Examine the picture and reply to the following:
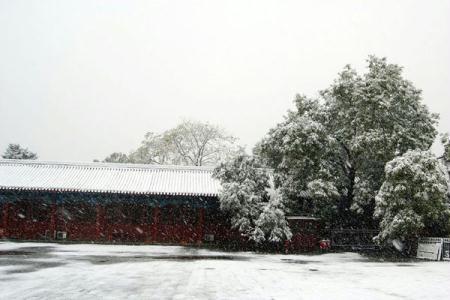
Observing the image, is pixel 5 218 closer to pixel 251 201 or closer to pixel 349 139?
pixel 251 201

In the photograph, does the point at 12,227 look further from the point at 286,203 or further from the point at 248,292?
the point at 248,292

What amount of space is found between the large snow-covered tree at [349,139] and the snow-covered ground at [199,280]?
9.03 metres

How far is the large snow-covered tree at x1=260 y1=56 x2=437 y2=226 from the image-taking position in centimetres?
2439

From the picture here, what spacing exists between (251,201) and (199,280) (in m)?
12.2

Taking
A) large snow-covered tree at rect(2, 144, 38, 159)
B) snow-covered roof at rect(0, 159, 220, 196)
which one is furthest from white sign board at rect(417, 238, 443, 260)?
large snow-covered tree at rect(2, 144, 38, 159)

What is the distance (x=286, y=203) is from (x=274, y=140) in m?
3.57

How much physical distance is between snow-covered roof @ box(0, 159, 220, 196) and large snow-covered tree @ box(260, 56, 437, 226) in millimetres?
4872

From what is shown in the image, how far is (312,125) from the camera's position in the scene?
24906mm

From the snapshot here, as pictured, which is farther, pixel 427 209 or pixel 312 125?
pixel 312 125

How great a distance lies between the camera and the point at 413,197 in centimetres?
2062

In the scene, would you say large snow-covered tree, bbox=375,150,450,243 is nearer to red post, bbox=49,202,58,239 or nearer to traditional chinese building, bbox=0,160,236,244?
traditional chinese building, bbox=0,160,236,244

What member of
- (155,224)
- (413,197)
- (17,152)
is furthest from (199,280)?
(17,152)

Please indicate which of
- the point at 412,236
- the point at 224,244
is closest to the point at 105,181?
the point at 224,244

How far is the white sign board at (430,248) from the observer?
20.3 meters
